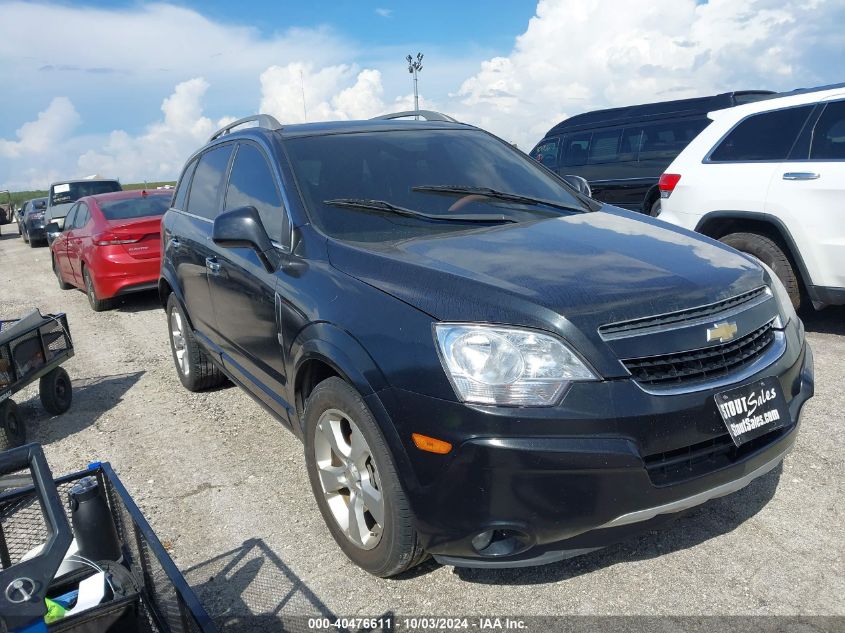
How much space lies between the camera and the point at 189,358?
5039 mm

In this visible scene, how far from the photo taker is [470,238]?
298 cm

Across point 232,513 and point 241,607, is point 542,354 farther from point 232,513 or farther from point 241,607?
point 232,513

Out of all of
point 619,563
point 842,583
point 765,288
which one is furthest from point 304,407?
point 842,583

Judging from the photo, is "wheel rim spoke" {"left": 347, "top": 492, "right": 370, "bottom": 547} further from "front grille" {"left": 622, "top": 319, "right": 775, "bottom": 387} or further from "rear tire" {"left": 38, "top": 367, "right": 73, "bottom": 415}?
"rear tire" {"left": 38, "top": 367, "right": 73, "bottom": 415}

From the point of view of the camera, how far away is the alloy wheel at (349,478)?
2.60m

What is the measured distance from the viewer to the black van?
9438mm

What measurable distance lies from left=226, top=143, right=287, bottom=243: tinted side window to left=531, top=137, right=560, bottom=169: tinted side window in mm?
7689

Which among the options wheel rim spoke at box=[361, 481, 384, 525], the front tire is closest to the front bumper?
the front tire

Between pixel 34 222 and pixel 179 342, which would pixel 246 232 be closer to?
pixel 179 342

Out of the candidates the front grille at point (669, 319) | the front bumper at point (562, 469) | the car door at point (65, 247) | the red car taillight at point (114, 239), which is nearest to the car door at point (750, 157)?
the front grille at point (669, 319)

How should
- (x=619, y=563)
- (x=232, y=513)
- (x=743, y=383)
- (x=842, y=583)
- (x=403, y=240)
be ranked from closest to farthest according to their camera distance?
1. (x=743, y=383)
2. (x=842, y=583)
3. (x=619, y=563)
4. (x=403, y=240)
5. (x=232, y=513)

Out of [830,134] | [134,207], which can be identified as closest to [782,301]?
A: [830,134]

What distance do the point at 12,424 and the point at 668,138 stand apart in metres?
8.47

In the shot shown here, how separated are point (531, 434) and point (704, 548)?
1.22m
